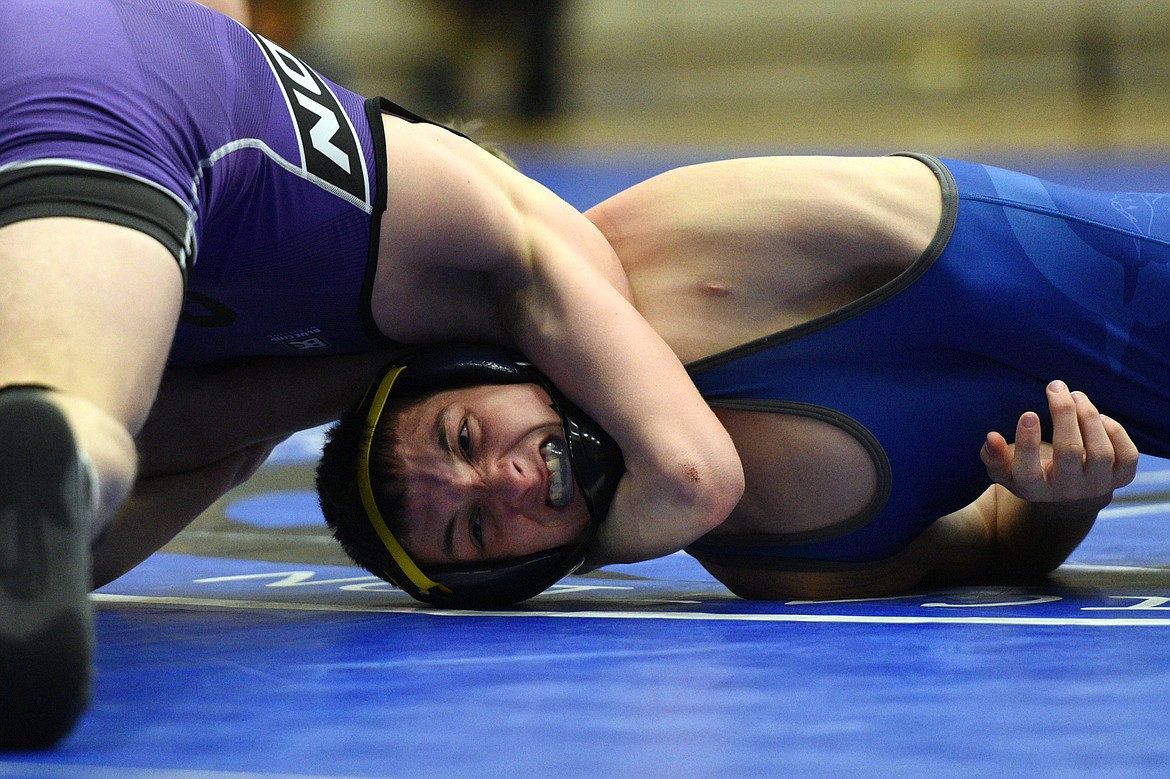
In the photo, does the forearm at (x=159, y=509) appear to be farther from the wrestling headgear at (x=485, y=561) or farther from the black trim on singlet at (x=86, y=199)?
the black trim on singlet at (x=86, y=199)

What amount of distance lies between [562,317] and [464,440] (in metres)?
0.24

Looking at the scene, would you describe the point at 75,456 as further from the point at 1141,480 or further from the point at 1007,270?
the point at 1141,480

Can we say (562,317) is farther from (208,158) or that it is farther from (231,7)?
(231,7)

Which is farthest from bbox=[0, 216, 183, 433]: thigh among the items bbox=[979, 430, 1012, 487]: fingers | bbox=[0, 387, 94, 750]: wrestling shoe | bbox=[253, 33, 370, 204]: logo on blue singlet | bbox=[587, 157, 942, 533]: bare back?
bbox=[979, 430, 1012, 487]: fingers

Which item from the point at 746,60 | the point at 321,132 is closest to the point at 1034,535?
the point at 321,132

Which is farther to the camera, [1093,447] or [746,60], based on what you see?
[746,60]

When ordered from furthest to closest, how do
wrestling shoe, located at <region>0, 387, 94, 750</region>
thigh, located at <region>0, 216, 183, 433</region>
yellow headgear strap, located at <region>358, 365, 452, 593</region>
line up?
yellow headgear strap, located at <region>358, 365, 452, 593</region>, thigh, located at <region>0, 216, 183, 433</region>, wrestling shoe, located at <region>0, 387, 94, 750</region>

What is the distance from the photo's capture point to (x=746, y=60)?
13.9 meters

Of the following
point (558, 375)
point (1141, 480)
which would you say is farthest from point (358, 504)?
point (1141, 480)

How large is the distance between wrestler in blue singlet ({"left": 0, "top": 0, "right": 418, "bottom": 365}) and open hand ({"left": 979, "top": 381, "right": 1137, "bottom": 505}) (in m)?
1.00

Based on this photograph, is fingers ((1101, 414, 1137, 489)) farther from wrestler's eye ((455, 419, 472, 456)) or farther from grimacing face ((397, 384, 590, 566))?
wrestler's eye ((455, 419, 472, 456))

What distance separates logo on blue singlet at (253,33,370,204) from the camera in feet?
6.75

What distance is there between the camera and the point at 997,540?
8.68 ft

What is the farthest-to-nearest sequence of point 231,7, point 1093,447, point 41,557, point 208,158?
point 231,7 → point 1093,447 → point 208,158 → point 41,557
